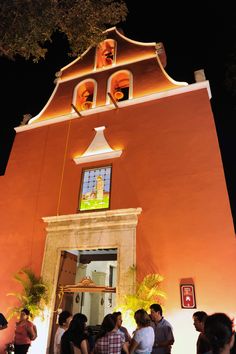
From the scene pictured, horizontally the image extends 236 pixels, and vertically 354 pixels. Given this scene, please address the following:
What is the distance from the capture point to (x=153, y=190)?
8.19 metres

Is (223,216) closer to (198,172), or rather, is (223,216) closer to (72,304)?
(198,172)

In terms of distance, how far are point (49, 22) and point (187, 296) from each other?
6.73 m

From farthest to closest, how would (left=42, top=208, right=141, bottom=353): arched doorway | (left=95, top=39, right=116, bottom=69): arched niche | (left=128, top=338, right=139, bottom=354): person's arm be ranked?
1. (left=95, top=39, right=116, bottom=69): arched niche
2. (left=42, top=208, right=141, bottom=353): arched doorway
3. (left=128, top=338, right=139, bottom=354): person's arm

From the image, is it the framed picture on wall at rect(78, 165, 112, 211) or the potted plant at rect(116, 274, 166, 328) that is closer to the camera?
the potted plant at rect(116, 274, 166, 328)

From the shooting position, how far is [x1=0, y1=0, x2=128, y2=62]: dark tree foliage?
577cm

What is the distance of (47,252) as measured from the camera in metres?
8.55

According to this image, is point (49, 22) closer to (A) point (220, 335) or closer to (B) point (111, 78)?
(B) point (111, 78)

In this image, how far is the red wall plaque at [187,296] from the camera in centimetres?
657

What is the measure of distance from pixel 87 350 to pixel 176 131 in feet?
22.1

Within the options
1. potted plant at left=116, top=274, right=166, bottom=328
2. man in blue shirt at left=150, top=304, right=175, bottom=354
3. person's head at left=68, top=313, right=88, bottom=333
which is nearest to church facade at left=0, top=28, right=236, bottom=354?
potted plant at left=116, top=274, right=166, bottom=328

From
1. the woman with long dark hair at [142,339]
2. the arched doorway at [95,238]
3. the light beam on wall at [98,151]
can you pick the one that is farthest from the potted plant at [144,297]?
the light beam on wall at [98,151]

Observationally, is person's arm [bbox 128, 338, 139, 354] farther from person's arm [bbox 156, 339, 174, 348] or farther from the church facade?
the church facade

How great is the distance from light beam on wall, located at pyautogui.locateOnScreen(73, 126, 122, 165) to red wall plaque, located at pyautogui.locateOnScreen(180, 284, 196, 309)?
4.36m

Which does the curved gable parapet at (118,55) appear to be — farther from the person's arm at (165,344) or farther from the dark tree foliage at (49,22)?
the person's arm at (165,344)
